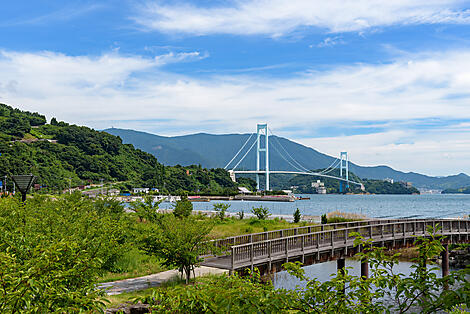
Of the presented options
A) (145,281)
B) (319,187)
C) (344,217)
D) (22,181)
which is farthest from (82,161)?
(319,187)

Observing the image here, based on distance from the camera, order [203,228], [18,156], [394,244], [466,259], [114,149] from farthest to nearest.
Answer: [114,149] < [18,156] < [466,259] < [394,244] < [203,228]

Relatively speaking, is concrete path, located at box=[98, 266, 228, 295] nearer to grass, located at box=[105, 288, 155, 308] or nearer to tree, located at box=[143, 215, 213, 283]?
grass, located at box=[105, 288, 155, 308]

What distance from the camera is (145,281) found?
14.3 metres

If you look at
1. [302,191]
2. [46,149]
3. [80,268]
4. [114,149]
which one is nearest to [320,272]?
[80,268]

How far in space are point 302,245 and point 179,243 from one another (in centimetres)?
617

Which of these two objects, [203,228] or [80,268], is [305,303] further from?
[203,228]

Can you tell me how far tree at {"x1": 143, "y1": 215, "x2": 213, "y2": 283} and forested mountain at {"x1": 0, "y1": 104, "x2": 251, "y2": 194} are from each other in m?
74.2

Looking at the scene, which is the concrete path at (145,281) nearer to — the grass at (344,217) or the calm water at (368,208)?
the grass at (344,217)

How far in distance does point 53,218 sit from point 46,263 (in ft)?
20.6

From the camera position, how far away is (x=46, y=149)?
10219 centimetres

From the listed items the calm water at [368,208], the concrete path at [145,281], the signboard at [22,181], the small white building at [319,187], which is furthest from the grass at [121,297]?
the small white building at [319,187]

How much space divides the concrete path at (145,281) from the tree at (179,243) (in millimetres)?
858

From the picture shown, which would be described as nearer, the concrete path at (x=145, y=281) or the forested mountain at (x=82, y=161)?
the concrete path at (x=145, y=281)

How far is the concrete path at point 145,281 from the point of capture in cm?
1300
